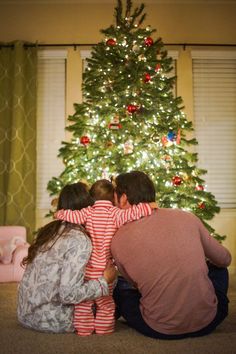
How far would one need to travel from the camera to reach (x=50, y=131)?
5234 mm

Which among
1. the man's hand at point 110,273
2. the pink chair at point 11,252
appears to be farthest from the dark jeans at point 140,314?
the pink chair at point 11,252

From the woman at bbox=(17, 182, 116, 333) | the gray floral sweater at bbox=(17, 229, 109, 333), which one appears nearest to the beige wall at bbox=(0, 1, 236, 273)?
the woman at bbox=(17, 182, 116, 333)

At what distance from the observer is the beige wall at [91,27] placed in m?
5.29

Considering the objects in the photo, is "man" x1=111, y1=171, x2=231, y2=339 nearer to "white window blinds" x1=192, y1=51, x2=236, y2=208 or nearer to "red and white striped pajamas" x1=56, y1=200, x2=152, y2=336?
"red and white striped pajamas" x1=56, y1=200, x2=152, y2=336

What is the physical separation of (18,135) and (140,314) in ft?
11.1

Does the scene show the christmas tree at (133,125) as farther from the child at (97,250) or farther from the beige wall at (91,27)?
the child at (97,250)

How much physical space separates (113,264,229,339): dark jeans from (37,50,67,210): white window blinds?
3.06m

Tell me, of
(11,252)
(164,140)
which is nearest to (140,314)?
(164,140)

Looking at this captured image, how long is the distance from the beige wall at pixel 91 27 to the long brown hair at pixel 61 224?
3.21 m

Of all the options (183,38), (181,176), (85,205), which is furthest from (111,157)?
(183,38)

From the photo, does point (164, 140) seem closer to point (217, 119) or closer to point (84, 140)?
Answer: point (84, 140)

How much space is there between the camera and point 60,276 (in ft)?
6.84

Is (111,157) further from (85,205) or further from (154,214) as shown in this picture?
(154,214)

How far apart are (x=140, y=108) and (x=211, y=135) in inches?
70.4
